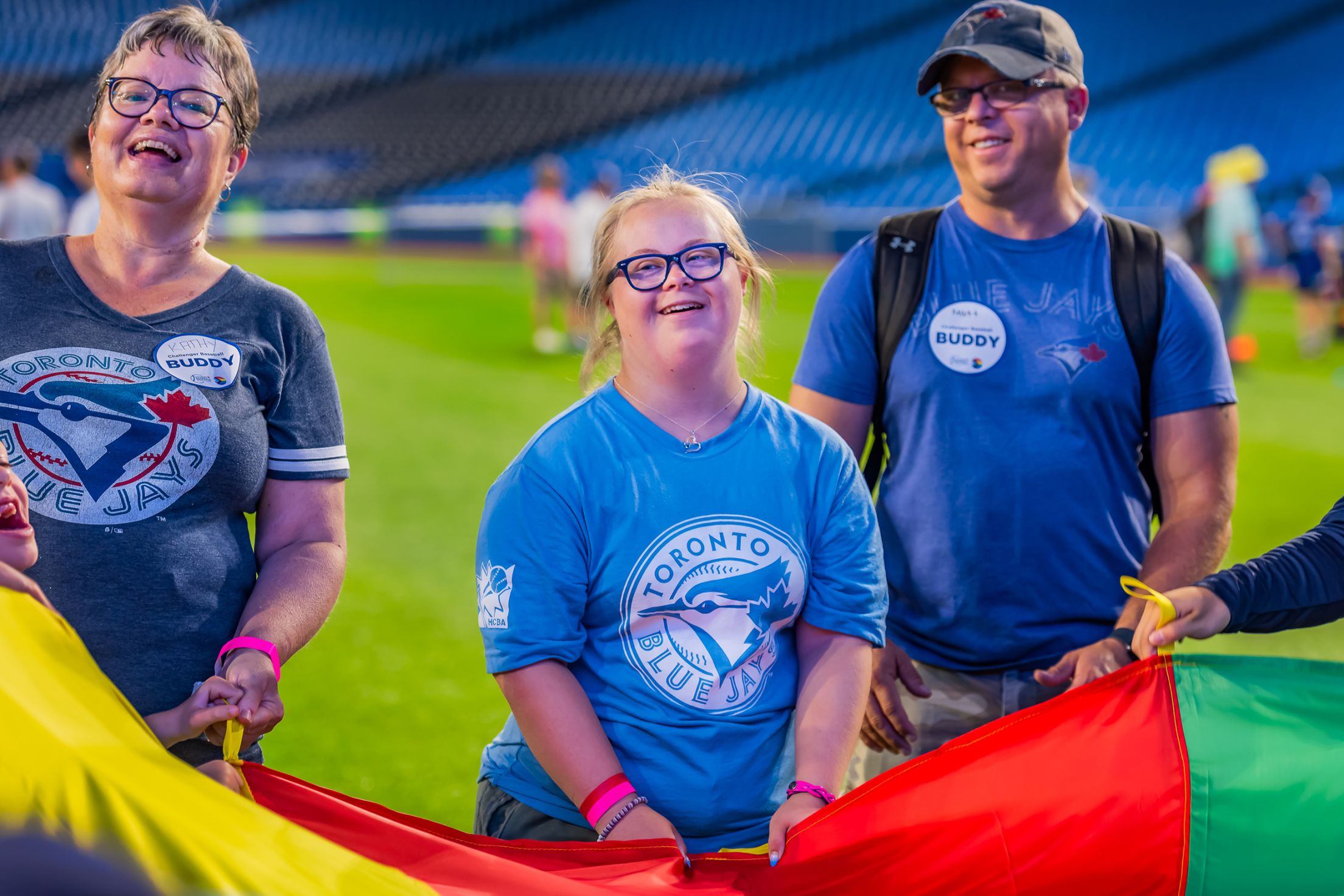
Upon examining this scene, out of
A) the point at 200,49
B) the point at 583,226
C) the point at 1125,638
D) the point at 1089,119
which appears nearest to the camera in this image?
the point at 200,49

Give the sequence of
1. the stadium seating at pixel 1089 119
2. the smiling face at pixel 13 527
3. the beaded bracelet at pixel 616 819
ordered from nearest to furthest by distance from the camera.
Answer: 1. the smiling face at pixel 13 527
2. the beaded bracelet at pixel 616 819
3. the stadium seating at pixel 1089 119

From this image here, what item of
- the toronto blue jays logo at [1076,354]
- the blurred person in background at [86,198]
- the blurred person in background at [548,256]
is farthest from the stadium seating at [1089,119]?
the toronto blue jays logo at [1076,354]

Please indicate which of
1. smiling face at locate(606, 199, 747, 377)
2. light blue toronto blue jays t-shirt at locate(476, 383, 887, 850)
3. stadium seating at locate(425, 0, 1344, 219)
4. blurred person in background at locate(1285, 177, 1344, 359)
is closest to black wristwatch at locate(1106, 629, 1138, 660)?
light blue toronto blue jays t-shirt at locate(476, 383, 887, 850)

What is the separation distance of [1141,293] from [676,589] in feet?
4.41

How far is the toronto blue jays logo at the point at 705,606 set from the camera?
7.11 ft

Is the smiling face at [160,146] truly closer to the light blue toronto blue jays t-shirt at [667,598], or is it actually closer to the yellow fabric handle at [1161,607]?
the light blue toronto blue jays t-shirt at [667,598]

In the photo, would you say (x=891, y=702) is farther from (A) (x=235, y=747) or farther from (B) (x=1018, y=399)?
(A) (x=235, y=747)

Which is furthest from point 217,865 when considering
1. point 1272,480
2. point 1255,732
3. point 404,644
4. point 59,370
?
point 1272,480

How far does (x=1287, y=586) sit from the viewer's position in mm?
2309

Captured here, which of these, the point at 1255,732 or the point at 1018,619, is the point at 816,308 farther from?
the point at 1255,732

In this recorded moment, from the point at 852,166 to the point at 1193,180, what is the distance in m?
7.67

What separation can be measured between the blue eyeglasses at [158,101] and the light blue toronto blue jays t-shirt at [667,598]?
850mm

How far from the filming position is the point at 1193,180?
2858cm

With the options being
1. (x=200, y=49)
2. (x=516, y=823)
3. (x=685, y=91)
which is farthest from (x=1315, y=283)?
(x=685, y=91)
